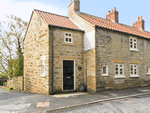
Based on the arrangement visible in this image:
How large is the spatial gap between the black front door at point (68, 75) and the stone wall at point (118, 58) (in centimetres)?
209

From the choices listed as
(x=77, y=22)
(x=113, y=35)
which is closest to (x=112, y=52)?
(x=113, y=35)

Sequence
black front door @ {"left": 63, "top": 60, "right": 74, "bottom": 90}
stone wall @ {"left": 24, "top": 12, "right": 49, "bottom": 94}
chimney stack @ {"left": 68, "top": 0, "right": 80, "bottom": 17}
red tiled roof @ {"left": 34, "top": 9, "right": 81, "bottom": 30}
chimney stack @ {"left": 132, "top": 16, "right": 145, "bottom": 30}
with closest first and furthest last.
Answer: stone wall @ {"left": 24, "top": 12, "right": 49, "bottom": 94} < black front door @ {"left": 63, "top": 60, "right": 74, "bottom": 90} < red tiled roof @ {"left": 34, "top": 9, "right": 81, "bottom": 30} < chimney stack @ {"left": 68, "top": 0, "right": 80, "bottom": 17} < chimney stack @ {"left": 132, "top": 16, "right": 145, "bottom": 30}

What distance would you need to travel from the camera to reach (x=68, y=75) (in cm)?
1020

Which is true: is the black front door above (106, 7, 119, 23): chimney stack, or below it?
below

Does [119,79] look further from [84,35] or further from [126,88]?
[84,35]

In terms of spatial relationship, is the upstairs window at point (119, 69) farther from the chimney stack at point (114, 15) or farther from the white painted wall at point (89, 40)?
the chimney stack at point (114, 15)

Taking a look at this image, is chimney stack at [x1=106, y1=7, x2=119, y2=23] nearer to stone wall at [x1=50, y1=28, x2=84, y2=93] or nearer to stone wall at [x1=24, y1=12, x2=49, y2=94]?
stone wall at [x1=50, y1=28, x2=84, y2=93]

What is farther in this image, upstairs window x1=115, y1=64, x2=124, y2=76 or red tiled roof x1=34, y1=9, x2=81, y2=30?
upstairs window x1=115, y1=64, x2=124, y2=76

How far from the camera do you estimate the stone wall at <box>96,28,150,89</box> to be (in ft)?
33.0

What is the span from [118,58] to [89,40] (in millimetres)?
3140

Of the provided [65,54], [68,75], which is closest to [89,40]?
[65,54]

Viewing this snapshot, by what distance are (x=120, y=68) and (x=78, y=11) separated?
7308mm

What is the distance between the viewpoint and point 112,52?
10773 mm

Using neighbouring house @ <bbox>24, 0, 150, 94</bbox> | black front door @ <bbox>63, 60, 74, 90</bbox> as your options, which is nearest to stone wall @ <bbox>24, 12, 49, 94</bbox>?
neighbouring house @ <bbox>24, 0, 150, 94</bbox>
